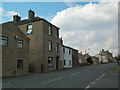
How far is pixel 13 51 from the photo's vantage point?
59.7ft

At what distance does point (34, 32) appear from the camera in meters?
25.9

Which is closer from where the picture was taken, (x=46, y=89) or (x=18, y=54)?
(x=46, y=89)

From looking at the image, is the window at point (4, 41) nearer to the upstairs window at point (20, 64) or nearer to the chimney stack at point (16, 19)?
the upstairs window at point (20, 64)

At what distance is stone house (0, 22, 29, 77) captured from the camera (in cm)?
1676

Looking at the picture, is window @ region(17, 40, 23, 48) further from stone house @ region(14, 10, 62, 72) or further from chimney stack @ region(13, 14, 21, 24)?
chimney stack @ region(13, 14, 21, 24)

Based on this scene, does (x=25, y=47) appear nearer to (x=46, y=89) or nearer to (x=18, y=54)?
(x=18, y=54)

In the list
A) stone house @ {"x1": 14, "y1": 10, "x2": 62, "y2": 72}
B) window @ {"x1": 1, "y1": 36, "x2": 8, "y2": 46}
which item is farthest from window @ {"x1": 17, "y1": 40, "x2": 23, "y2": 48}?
stone house @ {"x1": 14, "y1": 10, "x2": 62, "y2": 72}

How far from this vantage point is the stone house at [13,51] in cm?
1676

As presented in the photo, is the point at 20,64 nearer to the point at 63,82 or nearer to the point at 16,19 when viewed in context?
the point at 63,82

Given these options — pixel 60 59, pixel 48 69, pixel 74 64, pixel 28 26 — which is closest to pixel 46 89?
pixel 48 69

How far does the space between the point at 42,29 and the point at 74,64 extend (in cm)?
2244

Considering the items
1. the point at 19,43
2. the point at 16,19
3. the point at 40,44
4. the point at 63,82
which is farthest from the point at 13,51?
the point at 16,19

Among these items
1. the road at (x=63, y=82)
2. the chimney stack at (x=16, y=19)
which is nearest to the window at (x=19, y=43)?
the road at (x=63, y=82)

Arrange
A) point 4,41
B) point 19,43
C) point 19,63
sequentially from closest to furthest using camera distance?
point 4,41 → point 19,63 → point 19,43
